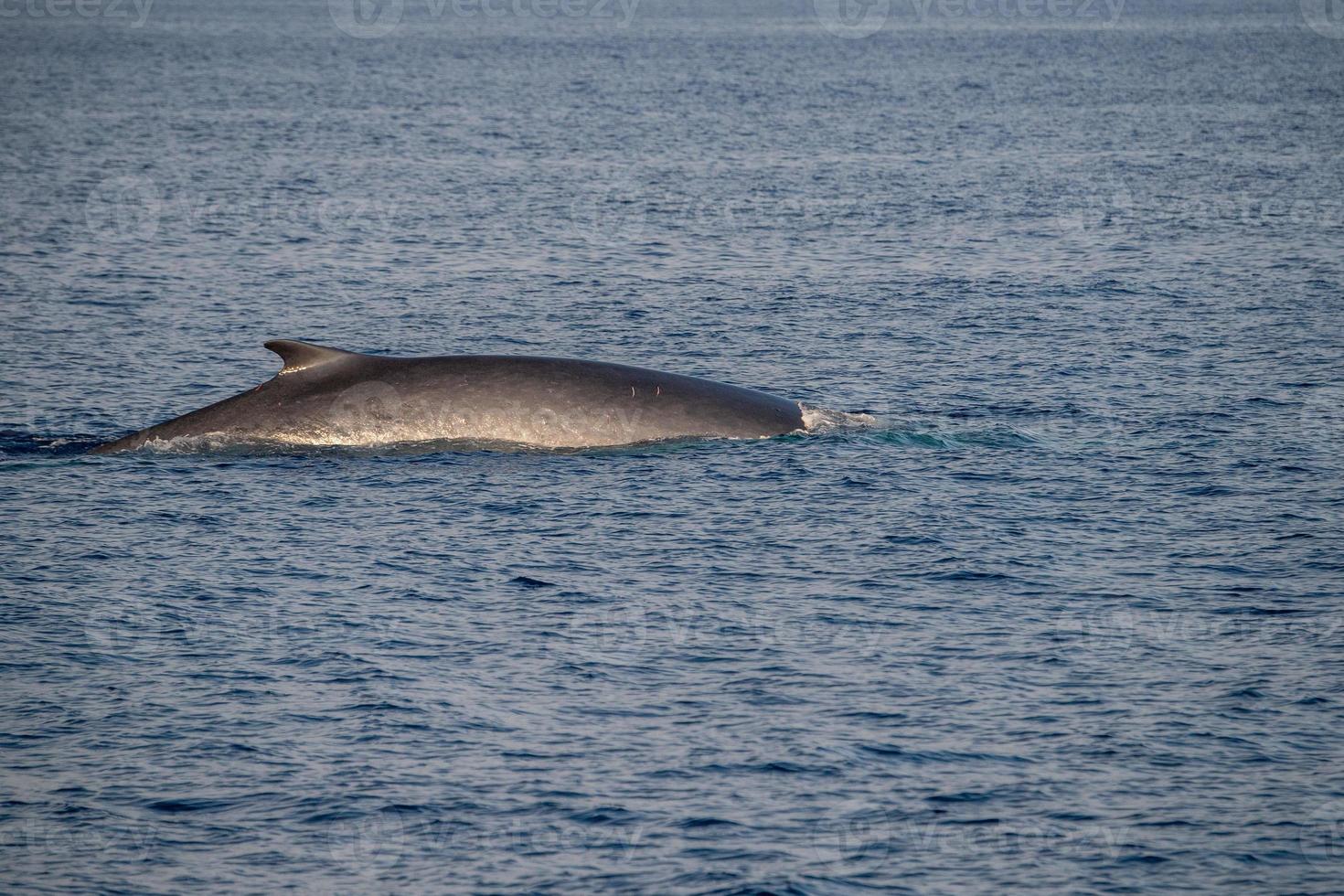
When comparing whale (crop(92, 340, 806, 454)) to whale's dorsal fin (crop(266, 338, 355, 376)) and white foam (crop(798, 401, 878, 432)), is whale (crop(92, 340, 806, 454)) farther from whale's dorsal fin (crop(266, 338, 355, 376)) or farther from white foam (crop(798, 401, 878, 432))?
white foam (crop(798, 401, 878, 432))

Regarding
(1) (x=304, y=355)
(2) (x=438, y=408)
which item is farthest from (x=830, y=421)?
(1) (x=304, y=355)

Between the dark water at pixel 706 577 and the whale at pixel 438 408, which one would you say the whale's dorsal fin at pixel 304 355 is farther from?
the dark water at pixel 706 577

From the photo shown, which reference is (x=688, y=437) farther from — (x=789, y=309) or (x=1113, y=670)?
(x=789, y=309)

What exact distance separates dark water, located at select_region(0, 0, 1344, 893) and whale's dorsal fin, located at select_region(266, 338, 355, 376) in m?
1.44

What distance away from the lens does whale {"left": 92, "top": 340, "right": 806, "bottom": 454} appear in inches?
1046

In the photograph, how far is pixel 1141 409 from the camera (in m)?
30.6

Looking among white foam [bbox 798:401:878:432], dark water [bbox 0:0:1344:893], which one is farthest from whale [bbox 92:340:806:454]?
white foam [bbox 798:401:878:432]

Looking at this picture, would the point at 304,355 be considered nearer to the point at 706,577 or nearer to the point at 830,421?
the point at 706,577

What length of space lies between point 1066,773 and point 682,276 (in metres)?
Result: 28.7

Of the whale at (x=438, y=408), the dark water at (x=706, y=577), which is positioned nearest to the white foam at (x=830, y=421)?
the dark water at (x=706, y=577)

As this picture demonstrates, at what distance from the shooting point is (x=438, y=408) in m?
26.6

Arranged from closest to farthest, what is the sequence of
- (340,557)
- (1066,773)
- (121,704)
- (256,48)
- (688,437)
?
(1066,773)
(121,704)
(340,557)
(688,437)
(256,48)

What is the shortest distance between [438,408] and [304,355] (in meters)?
2.19

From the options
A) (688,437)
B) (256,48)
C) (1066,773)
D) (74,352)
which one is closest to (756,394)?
(688,437)
